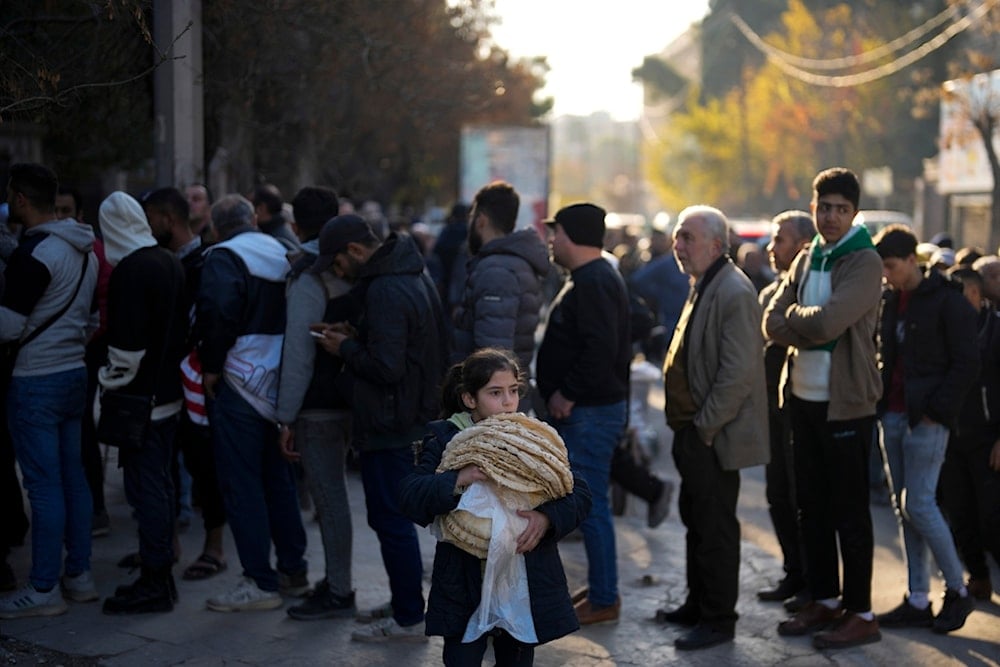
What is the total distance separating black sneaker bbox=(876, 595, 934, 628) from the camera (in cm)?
679

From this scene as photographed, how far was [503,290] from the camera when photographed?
680 cm

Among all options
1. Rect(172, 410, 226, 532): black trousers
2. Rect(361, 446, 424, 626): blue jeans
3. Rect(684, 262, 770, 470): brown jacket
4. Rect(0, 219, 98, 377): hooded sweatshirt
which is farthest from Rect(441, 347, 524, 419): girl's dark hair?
Rect(172, 410, 226, 532): black trousers

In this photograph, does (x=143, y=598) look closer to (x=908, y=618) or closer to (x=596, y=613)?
(x=596, y=613)

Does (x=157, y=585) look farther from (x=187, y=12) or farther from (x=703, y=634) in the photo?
(x=187, y=12)

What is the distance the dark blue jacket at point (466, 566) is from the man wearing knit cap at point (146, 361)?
2430 mm

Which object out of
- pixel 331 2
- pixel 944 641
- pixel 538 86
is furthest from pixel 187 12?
pixel 538 86

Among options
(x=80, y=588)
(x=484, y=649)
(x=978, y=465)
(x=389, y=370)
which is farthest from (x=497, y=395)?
(x=978, y=465)

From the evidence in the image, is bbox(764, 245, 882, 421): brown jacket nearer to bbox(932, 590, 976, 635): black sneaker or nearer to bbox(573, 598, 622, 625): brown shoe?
bbox(932, 590, 976, 635): black sneaker

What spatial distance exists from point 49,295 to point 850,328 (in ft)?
12.5

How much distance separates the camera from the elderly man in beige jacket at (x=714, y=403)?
246 inches

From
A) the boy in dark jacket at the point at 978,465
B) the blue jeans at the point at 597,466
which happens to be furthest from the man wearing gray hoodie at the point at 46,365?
the boy in dark jacket at the point at 978,465

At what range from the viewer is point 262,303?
6.64m

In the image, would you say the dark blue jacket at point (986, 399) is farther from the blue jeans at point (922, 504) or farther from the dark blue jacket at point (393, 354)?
the dark blue jacket at point (393, 354)

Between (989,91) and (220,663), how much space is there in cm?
2361
